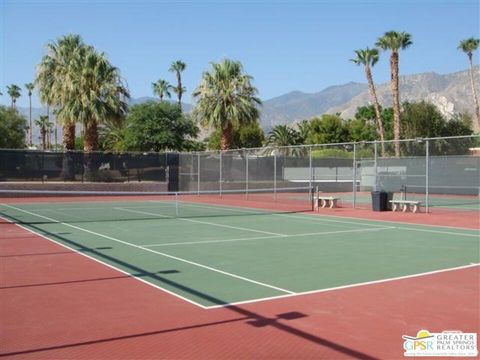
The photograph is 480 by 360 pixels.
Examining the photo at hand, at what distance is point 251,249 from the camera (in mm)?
13273

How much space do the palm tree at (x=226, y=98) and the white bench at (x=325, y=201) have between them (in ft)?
44.8

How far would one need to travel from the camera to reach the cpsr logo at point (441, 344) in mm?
6055

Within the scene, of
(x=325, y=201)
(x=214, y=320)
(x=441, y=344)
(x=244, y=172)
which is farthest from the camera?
(x=244, y=172)

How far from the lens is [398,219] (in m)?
21.0

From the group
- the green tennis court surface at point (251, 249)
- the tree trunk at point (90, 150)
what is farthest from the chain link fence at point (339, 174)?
the green tennis court surface at point (251, 249)

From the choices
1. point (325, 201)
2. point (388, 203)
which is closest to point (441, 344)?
point (388, 203)

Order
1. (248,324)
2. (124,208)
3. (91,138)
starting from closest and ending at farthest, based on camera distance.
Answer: (248,324) → (124,208) → (91,138)

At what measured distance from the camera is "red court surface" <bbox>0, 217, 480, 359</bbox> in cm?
600

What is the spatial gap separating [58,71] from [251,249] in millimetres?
31284

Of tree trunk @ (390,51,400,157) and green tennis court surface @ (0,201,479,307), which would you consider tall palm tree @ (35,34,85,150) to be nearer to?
green tennis court surface @ (0,201,479,307)

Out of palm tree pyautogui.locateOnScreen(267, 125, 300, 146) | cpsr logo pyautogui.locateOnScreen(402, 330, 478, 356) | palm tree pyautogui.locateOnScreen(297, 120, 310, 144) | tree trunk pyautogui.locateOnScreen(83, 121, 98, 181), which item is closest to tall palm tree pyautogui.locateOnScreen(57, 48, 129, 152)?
tree trunk pyautogui.locateOnScreen(83, 121, 98, 181)

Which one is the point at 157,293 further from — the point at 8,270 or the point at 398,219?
the point at 398,219

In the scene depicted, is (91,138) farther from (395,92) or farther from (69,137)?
(395,92)

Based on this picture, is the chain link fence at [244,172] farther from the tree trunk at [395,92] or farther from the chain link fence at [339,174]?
the tree trunk at [395,92]
